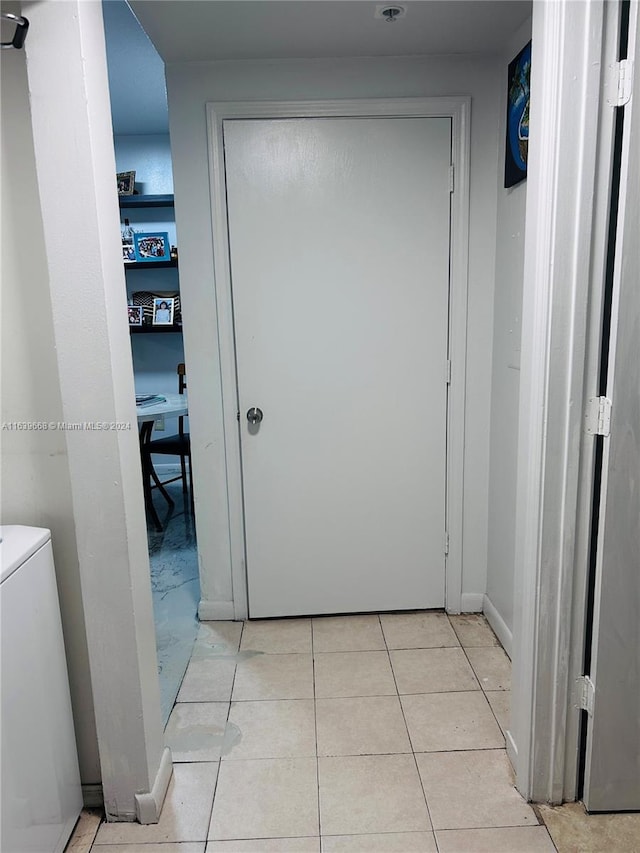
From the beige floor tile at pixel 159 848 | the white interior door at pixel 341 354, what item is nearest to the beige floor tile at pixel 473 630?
the white interior door at pixel 341 354

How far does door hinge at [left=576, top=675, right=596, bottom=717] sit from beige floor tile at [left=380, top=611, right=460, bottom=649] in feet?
2.75

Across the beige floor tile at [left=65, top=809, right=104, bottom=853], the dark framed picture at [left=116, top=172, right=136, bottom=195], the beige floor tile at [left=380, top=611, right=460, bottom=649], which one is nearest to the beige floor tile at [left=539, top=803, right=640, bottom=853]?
the beige floor tile at [left=380, top=611, right=460, bottom=649]

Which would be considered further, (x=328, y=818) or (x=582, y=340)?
(x=328, y=818)

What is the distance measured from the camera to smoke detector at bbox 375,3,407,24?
5.83ft

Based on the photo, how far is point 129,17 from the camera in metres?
2.74

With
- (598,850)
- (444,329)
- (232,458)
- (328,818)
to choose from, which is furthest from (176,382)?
(598,850)

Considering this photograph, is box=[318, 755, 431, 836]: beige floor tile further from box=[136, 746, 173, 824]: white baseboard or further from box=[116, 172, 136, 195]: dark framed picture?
box=[116, 172, 136, 195]: dark framed picture

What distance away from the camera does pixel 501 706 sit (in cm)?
196

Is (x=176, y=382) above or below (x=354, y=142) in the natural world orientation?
below

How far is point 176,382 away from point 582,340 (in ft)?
13.6

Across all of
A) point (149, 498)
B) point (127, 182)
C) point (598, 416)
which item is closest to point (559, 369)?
point (598, 416)

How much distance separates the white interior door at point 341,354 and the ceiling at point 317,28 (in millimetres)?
244

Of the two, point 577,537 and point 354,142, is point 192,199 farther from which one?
point 577,537

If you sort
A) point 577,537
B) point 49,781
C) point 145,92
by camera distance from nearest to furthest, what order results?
point 49,781
point 577,537
point 145,92
